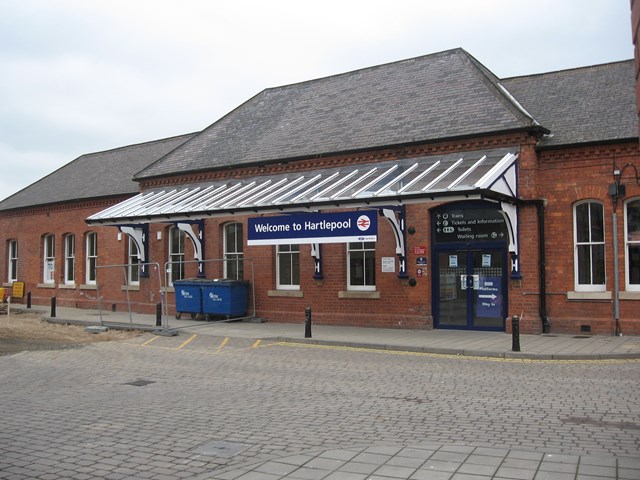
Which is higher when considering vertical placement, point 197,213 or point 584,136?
point 584,136

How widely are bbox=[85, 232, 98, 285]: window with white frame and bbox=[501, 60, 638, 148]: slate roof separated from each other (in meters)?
18.9

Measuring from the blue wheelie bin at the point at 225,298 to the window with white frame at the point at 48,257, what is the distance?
42.6ft

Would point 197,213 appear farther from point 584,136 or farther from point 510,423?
point 510,423

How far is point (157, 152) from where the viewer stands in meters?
31.4

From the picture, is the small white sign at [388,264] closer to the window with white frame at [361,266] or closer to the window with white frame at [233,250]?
the window with white frame at [361,266]

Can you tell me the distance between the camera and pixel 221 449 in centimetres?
671

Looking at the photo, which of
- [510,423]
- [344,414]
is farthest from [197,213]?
[510,423]

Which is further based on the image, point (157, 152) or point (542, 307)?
point (157, 152)

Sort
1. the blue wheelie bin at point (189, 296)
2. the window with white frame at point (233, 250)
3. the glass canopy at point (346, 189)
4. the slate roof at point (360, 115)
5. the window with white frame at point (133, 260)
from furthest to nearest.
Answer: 1. the window with white frame at point (133, 260)
2. the window with white frame at point (233, 250)
3. the blue wheelie bin at point (189, 296)
4. the slate roof at point (360, 115)
5. the glass canopy at point (346, 189)

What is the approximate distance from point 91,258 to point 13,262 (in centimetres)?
744

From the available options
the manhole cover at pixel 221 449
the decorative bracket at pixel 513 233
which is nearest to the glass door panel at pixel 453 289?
the decorative bracket at pixel 513 233

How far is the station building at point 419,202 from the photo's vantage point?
53.7ft

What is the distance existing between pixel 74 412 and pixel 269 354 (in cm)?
632

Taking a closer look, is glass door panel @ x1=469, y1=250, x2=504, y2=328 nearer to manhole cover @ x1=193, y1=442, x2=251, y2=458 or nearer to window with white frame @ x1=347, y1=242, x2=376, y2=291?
window with white frame @ x1=347, y1=242, x2=376, y2=291
